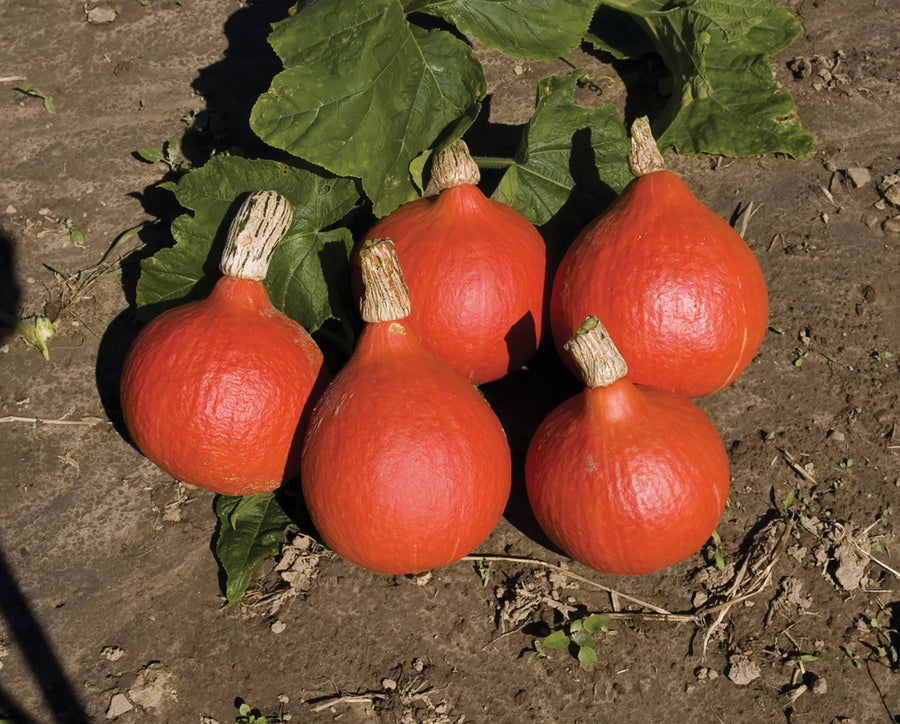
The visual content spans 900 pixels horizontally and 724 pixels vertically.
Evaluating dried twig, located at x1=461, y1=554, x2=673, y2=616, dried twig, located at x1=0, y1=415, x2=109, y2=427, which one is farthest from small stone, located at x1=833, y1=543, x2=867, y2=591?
dried twig, located at x1=0, y1=415, x2=109, y2=427

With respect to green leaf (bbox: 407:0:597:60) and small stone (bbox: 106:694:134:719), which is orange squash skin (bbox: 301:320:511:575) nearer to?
small stone (bbox: 106:694:134:719)

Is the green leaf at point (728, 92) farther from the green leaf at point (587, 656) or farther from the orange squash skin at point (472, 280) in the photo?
the green leaf at point (587, 656)

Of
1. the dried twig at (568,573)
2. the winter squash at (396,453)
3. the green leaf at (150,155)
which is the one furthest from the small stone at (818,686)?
the green leaf at (150,155)

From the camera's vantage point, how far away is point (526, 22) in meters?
4.09

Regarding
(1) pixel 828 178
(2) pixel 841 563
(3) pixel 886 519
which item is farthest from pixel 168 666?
(1) pixel 828 178

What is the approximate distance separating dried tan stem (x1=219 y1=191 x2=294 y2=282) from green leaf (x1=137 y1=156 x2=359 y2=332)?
286mm

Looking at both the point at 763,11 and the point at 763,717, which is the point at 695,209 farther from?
the point at 763,717

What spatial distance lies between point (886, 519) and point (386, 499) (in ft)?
6.56

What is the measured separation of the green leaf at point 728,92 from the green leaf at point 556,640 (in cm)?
247

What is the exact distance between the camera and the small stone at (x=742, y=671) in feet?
10.7

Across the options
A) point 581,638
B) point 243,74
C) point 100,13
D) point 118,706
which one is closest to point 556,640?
point 581,638

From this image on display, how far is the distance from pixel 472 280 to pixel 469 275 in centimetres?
2

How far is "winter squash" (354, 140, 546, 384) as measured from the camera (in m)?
3.57

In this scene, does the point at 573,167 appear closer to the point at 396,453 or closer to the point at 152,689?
the point at 396,453
